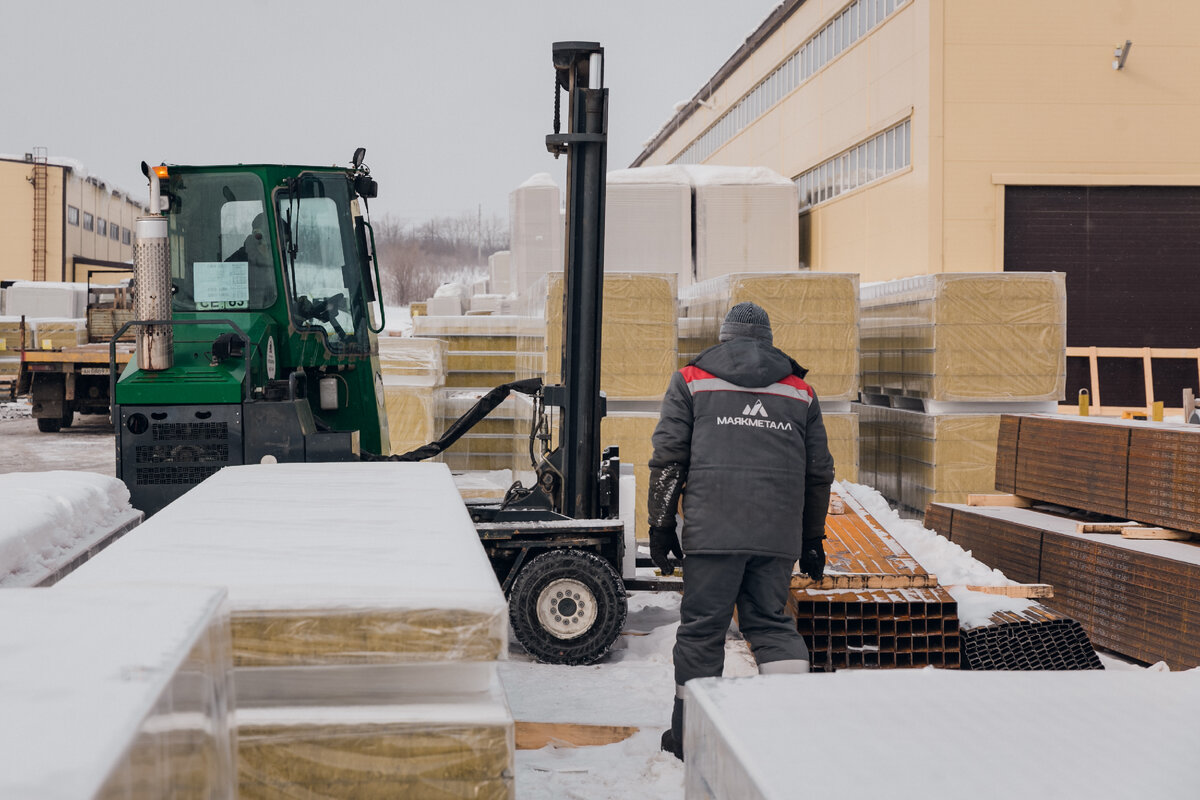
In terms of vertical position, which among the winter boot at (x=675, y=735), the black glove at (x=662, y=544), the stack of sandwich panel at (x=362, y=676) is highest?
the stack of sandwich panel at (x=362, y=676)

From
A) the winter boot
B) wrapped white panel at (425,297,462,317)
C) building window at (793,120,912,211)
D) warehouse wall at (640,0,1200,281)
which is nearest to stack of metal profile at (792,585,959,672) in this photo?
the winter boot

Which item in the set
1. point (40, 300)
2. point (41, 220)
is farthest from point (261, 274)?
point (41, 220)

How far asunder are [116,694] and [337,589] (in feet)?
2.49

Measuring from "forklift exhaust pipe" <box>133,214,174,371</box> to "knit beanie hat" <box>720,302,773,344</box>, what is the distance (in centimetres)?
293

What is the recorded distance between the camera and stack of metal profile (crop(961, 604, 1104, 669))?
540 centimetres

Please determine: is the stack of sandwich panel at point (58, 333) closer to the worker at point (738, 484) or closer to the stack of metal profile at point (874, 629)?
the stack of metal profile at point (874, 629)

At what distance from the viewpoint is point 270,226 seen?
643 centimetres

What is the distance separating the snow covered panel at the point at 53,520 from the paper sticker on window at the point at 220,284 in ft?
6.60

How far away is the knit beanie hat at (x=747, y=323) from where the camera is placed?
4.48m

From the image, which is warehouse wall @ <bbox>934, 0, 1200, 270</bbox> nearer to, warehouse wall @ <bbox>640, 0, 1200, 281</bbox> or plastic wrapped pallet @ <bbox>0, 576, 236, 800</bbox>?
warehouse wall @ <bbox>640, 0, 1200, 281</bbox>

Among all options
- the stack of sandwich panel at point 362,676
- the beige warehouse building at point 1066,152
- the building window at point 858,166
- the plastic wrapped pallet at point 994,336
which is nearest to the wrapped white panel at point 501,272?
the building window at point 858,166

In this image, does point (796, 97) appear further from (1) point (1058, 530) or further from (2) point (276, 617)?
(2) point (276, 617)

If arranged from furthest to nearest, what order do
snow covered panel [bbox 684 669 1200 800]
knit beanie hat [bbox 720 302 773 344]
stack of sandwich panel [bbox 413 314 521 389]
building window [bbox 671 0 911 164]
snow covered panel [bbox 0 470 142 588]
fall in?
building window [bbox 671 0 911 164] → stack of sandwich panel [bbox 413 314 521 389] → knit beanie hat [bbox 720 302 773 344] → snow covered panel [bbox 0 470 142 588] → snow covered panel [bbox 684 669 1200 800]

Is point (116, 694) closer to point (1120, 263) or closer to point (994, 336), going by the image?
point (994, 336)
